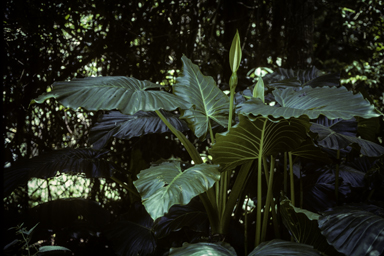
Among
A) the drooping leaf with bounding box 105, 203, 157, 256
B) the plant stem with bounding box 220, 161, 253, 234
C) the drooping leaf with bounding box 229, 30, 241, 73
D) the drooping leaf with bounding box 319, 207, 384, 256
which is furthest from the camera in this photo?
the drooping leaf with bounding box 105, 203, 157, 256

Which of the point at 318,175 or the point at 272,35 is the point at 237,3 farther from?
the point at 318,175

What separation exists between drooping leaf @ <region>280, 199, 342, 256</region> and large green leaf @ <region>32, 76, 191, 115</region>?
503 mm

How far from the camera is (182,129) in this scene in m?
1.48

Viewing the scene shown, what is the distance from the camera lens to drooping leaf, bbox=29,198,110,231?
4.96 feet

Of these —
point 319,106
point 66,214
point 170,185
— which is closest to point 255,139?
point 319,106

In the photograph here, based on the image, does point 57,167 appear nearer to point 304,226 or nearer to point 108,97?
point 108,97

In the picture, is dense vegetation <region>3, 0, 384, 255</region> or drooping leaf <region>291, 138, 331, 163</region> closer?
dense vegetation <region>3, 0, 384, 255</region>

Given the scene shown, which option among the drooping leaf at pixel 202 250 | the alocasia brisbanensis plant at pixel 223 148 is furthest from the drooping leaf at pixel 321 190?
the drooping leaf at pixel 202 250

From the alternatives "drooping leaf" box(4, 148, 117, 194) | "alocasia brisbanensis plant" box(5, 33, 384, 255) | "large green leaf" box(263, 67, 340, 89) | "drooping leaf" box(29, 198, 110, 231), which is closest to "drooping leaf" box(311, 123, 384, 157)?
"alocasia brisbanensis plant" box(5, 33, 384, 255)

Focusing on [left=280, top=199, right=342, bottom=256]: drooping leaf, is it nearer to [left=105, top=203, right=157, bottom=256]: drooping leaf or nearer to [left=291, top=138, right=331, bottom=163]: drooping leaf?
[left=291, top=138, right=331, bottom=163]: drooping leaf

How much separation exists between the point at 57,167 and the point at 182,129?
61 centimetres

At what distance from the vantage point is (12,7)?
173 centimetres

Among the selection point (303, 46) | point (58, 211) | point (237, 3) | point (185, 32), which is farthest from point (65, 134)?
point (303, 46)

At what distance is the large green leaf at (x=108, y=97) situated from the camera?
0.93 m
